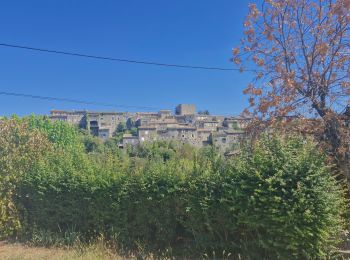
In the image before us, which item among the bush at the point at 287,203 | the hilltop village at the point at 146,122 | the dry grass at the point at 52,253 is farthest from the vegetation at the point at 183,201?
the hilltop village at the point at 146,122

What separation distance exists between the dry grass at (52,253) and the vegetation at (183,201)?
1.12ft

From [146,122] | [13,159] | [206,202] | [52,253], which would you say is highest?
[146,122]

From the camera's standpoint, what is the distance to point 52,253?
719 centimetres

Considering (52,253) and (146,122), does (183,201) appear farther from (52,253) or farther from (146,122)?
(146,122)

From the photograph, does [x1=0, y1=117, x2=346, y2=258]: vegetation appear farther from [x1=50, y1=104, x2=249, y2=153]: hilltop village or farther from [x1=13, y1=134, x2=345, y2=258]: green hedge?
[x1=50, y1=104, x2=249, y2=153]: hilltop village

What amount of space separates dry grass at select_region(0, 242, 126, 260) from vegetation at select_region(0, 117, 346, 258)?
0.34 meters

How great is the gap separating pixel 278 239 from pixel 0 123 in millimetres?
9261

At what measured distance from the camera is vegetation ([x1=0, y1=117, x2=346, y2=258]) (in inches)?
207

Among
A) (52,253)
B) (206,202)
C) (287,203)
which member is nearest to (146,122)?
(52,253)

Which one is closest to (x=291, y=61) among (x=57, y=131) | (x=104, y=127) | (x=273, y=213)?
(x=273, y=213)

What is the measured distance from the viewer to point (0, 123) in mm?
10406

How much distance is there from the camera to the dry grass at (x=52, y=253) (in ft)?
20.9

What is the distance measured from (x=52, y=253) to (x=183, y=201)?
3331 mm

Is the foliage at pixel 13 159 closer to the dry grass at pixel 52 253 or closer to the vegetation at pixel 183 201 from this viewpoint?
the vegetation at pixel 183 201
